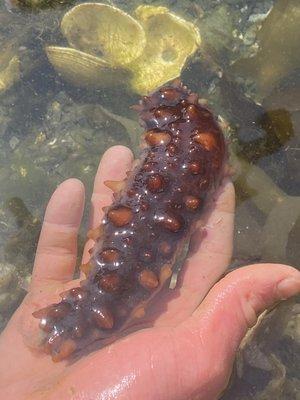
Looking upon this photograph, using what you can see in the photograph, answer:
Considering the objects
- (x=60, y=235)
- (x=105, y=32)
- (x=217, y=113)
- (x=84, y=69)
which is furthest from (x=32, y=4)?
(x=60, y=235)

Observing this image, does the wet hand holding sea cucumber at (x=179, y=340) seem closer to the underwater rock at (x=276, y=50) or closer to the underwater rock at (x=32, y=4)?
the underwater rock at (x=276, y=50)

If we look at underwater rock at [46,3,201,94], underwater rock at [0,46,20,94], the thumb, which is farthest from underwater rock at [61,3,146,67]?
the thumb

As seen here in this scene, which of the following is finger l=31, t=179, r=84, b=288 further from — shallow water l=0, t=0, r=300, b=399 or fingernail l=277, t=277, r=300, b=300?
fingernail l=277, t=277, r=300, b=300

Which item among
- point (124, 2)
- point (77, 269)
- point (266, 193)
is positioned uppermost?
point (124, 2)

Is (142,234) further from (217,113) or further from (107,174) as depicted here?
(217,113)

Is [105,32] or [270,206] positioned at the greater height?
[105,32]

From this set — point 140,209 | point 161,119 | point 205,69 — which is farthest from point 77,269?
point 205,69

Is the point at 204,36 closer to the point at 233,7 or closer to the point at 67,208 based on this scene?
the point at 233,7
